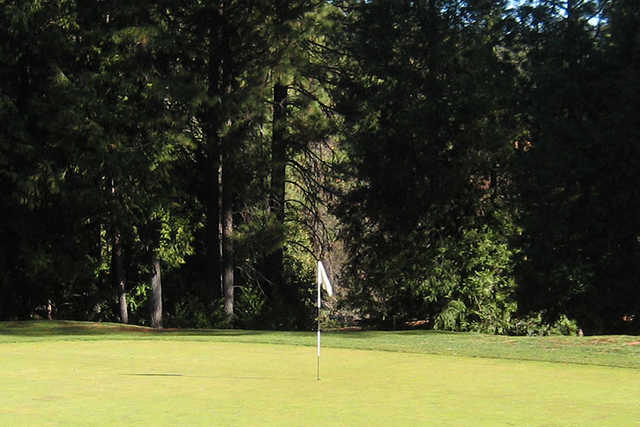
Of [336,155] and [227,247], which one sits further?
[336,155]

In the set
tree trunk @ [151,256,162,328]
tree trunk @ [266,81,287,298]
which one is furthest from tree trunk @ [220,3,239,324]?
tree trunk @ [151,256,162,328]

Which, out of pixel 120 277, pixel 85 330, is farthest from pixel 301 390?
pixel 120 277

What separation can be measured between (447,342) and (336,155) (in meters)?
13.6

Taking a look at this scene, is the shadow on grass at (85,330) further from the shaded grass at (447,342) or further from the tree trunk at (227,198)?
the tree trunk at (227,198)

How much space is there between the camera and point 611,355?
12445 millimetres

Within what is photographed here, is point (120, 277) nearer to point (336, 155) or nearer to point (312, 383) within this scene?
point (336, 155)

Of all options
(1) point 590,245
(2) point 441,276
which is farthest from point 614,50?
(2) point 441,276

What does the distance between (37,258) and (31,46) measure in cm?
526

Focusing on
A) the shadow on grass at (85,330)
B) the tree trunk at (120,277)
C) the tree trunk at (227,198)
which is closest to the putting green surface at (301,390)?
the shadow on grass at (85,330)

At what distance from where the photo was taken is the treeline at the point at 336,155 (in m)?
24.1

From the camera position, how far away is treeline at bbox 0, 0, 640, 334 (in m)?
24.1

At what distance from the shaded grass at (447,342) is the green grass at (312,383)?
0.15 feet

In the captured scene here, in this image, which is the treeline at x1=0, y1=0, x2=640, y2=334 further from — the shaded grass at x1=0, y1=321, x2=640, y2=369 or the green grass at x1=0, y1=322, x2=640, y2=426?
the green grass at x1=0, y1=322, x2=640, y2=426

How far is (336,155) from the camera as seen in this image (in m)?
27.9
